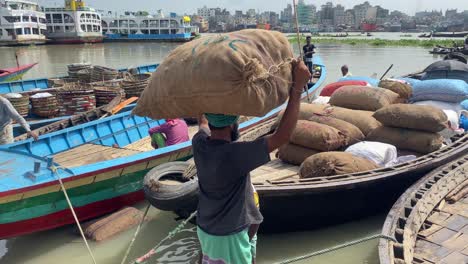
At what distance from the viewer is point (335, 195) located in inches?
182

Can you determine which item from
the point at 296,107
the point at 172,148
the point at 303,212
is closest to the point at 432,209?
the point at 303,212

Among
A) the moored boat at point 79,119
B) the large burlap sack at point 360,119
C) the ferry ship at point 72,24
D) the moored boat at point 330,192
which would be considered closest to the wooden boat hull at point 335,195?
the moored boat at point 330,192

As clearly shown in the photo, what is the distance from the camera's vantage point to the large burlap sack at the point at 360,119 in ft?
19.0

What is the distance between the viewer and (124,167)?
547cm

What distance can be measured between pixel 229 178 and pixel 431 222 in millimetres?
2843

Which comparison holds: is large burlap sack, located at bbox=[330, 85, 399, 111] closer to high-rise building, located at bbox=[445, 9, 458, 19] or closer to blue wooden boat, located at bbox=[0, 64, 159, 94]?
blue wooden boat, located at bbox=[0, 64, 159, 94]

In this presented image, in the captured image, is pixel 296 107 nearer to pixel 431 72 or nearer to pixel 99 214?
pixel 99 214

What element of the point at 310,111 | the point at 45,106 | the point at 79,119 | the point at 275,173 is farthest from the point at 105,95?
the point at 275,173

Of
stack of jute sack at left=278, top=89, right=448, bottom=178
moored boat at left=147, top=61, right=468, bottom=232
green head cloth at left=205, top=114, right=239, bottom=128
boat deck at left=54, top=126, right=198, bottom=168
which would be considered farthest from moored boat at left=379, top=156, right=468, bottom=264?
boat deck at left=54, top=126, right=198, bottom=168

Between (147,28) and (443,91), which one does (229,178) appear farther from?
(147,28)

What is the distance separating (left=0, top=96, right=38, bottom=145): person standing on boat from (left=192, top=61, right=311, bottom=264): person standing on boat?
464 cm

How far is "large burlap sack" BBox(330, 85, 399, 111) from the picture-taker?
616 cm

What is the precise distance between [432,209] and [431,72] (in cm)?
484

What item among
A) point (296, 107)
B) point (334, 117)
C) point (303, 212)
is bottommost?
point (303, 212)
